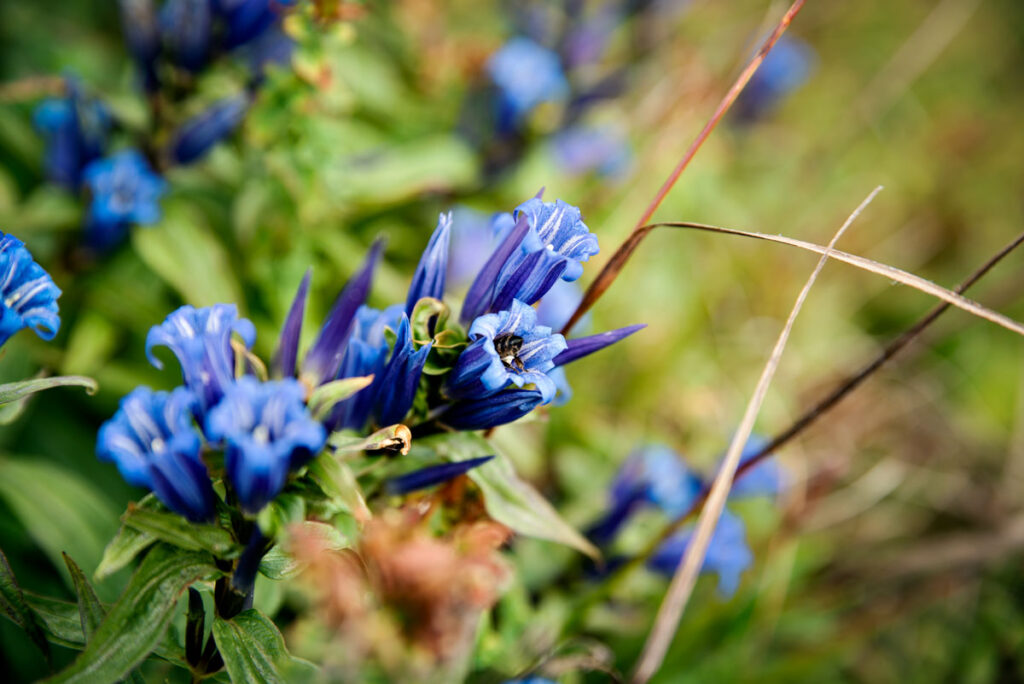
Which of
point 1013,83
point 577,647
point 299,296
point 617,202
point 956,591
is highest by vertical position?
point 1013,83

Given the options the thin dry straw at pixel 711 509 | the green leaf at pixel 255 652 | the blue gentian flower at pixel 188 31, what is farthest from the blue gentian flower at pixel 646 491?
the blue gentian flower at pixel 188 31

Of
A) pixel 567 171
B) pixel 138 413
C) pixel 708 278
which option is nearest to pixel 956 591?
pixel 708 278

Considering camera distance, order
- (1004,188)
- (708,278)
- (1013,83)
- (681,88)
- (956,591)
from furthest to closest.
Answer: (1013,83), (1004,188), (708,278), (681,88), (956,591)

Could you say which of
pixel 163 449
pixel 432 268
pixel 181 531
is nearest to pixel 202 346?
pixel 163 449

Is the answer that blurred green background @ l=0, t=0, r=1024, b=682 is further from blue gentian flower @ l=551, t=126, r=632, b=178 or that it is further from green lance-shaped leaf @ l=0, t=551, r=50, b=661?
green lance-shaped leaf @ l=0, t=551, r=50, b=661

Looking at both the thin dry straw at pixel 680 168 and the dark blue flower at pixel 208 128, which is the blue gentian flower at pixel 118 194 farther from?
the thin dry straw at pixel 680 168

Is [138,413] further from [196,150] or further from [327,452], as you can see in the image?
[196,150]

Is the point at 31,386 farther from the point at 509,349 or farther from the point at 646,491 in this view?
the point at 646,491
